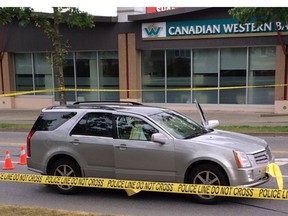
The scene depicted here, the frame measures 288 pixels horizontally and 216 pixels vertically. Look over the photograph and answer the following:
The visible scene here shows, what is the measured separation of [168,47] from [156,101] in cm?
301

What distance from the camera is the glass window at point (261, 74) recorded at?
726 inches

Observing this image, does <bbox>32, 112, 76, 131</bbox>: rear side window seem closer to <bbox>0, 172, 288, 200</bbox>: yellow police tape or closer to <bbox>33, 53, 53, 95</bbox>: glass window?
<bbox>0, 172, 288, 200</bbox>: yellow police tape

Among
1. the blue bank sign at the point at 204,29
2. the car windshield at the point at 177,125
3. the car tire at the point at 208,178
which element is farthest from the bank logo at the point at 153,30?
the car tire at the point at 208,178

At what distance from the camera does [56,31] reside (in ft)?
57.8

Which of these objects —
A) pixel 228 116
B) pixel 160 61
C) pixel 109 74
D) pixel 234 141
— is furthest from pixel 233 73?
pixel 234 141

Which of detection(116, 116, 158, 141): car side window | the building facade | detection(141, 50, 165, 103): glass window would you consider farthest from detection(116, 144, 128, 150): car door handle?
detection(141, 50, 165, 103): glass window

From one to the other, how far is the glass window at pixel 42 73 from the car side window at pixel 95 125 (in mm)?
17294

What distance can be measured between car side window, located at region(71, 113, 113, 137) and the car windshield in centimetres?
77

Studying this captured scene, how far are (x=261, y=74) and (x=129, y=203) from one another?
1394 cm

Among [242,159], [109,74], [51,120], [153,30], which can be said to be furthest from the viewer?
[109,74]

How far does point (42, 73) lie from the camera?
23797mm

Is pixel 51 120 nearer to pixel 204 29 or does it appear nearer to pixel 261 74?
pixel 204 29

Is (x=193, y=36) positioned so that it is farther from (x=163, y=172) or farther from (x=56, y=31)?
(x=163, y=172)

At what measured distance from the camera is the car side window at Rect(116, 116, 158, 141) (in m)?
6.46
